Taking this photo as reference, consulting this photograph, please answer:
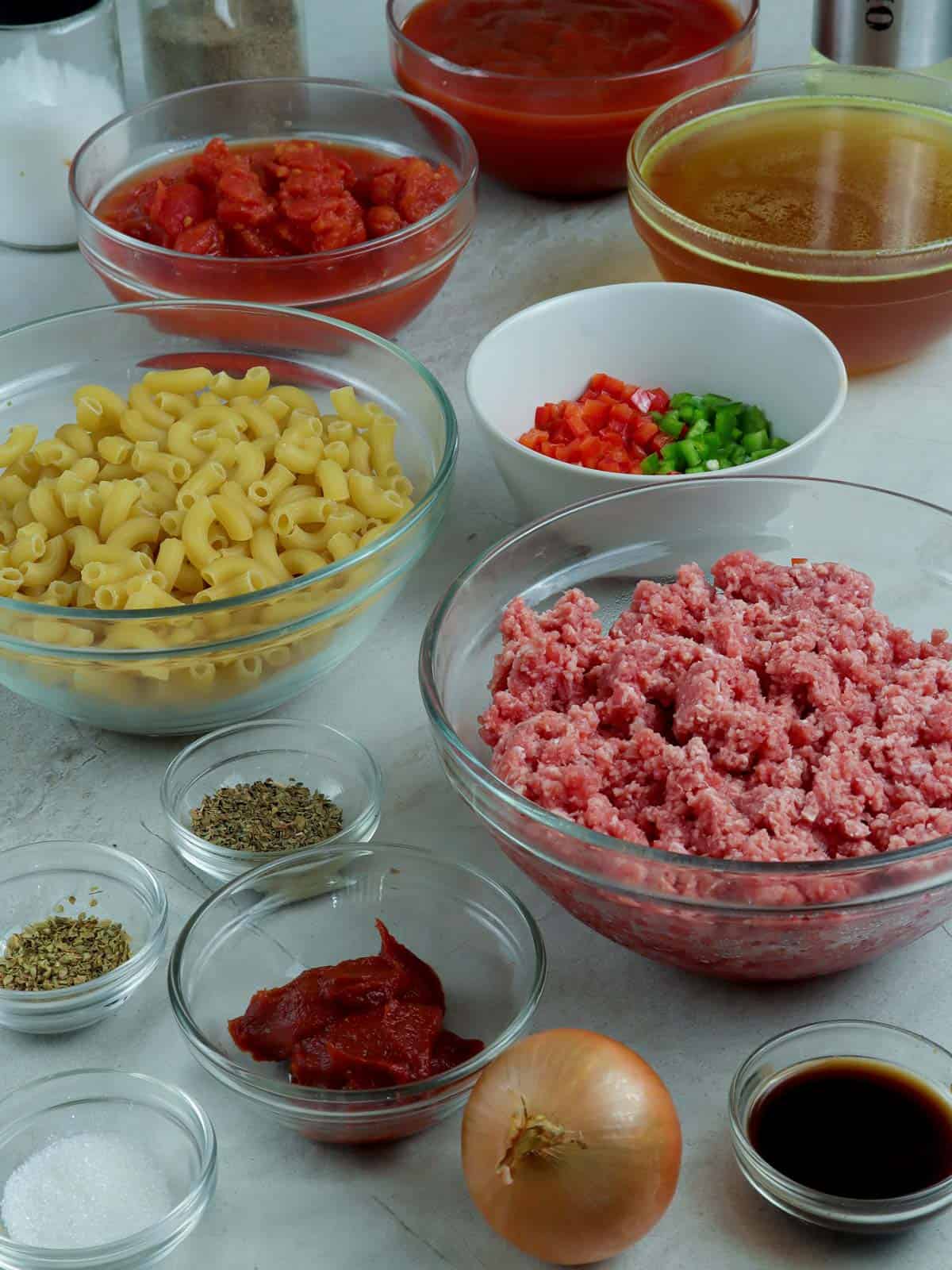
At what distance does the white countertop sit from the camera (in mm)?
1428

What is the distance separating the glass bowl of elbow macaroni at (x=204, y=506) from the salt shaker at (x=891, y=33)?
1422 mm

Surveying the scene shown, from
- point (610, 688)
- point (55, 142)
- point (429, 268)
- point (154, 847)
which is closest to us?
point (610, 688)

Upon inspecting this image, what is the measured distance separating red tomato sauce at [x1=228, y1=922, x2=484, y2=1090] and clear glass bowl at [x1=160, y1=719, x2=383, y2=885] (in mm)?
260

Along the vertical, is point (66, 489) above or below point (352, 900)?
above

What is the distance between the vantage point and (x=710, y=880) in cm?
137

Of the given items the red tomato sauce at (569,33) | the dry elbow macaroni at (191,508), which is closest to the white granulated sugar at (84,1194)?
the dry elbow macaroni at (191,508)

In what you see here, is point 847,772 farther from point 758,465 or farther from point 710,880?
point 758,465

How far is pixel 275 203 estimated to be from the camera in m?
2.56

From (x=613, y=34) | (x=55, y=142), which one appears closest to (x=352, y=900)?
(x=55, y=142)

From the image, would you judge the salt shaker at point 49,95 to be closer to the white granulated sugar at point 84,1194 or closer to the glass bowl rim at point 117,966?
the glass bowl rim at point 117,966

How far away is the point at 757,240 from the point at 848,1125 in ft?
4.95

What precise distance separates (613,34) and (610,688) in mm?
1815

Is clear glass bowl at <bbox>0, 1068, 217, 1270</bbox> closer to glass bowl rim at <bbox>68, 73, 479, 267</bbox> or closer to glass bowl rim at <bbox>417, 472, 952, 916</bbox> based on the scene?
glass bowl rim at <bbox>417, 472, 952, 916</bbox>

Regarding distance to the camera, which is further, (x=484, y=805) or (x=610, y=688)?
(x=610, y=688)
